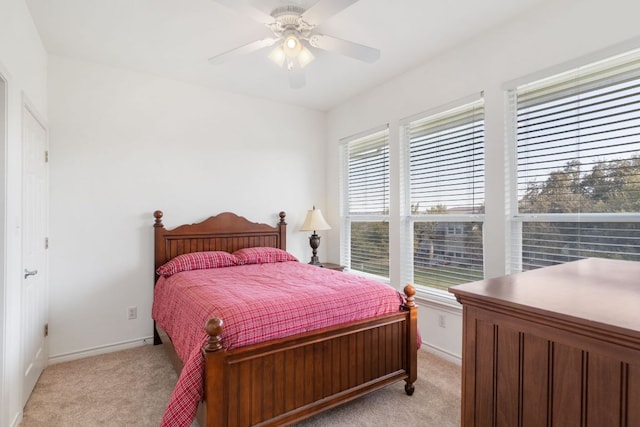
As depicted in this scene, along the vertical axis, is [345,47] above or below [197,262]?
above

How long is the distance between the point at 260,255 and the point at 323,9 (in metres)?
2.44

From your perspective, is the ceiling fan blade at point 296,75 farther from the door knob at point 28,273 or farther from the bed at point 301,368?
the door knob at point 28,273

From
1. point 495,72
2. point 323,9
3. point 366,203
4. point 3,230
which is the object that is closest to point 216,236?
point 366,203

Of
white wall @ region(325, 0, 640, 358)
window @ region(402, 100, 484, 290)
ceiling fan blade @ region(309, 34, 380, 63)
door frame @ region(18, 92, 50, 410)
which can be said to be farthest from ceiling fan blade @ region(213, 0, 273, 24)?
window @ region(402, 100, 484, 290)

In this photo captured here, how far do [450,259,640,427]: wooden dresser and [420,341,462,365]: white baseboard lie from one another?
77.9 inches

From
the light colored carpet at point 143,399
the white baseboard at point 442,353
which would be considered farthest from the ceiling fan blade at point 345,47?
the white baseboard at point 442,353

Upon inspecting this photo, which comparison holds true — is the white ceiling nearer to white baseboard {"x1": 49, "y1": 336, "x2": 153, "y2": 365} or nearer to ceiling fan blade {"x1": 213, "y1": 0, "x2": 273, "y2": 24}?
ceiling fan blade {"x1": 213, "y1": 0, "x2": 273, "y2": 24}

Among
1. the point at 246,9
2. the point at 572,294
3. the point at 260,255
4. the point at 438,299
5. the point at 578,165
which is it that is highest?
the point at 246,9

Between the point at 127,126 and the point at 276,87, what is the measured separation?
1.59 meters

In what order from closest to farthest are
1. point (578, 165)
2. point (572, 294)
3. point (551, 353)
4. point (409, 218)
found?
point (551, 353), point (572, 294), point (578, 165), point (409, 218)

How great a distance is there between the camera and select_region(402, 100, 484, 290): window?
278 cm

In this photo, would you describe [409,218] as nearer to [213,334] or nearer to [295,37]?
[295,37]

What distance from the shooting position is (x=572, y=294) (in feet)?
3.06

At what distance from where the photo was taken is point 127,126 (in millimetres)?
3238
